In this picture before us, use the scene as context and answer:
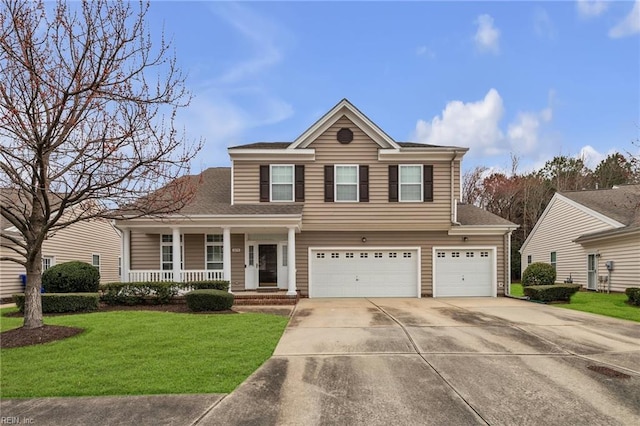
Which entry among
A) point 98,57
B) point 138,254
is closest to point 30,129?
point 98,57

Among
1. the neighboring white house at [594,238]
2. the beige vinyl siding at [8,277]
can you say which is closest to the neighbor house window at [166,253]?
the beige vinyl siding at [8,277]

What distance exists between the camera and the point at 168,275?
1574cm

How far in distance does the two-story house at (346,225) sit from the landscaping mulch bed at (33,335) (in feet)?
26.4

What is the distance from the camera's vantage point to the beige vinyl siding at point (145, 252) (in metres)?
16.8

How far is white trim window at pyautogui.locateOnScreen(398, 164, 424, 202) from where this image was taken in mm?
17016

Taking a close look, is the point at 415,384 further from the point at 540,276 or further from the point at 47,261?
the point at 47,261

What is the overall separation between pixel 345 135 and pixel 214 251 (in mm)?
7205

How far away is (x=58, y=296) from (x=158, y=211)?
550cm

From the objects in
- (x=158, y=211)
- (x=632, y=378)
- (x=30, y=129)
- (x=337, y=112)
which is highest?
(x=337, y=112)

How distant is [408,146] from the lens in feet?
59.8

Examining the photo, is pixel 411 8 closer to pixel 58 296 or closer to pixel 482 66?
pixel 482 66

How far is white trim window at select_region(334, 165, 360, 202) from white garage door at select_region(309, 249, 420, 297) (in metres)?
2.23

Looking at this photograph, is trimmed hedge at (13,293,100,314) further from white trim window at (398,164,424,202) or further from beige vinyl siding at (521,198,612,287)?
beige vinyl siding at (521,198,612,287)

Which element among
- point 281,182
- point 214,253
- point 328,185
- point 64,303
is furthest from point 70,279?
point 328,185
